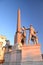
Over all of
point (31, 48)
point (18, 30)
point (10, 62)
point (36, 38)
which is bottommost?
point (10, 62)

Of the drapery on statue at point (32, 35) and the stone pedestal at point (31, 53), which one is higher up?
the drapery on statue at point (32, 35)

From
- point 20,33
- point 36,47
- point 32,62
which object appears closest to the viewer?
point 32,62

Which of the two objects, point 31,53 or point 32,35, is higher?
point 32,35

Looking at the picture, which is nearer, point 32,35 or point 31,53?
point 31,53

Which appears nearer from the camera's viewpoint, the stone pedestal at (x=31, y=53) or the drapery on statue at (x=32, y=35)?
the stone pedestal at (x=31, y=53)

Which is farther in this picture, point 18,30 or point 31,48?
point 18,30

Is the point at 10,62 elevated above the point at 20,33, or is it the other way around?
the point at 20,33

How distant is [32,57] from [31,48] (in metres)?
0.81

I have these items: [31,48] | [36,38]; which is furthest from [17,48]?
[36,38]

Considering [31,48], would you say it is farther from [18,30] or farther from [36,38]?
[18,30]

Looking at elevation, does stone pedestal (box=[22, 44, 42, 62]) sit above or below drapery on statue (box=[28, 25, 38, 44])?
below

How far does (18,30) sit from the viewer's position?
14.7m

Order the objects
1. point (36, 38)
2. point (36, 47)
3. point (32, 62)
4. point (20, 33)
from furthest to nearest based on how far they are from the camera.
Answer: point (20, 33)
point (36, 38)
point (36, 47)
point (32, 62)

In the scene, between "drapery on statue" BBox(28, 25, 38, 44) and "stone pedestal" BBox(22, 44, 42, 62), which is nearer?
"stone pedestal" BBox(22, 44, 42, 62)
